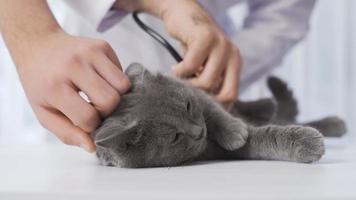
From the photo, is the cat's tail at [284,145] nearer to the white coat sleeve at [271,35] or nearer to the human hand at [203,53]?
the human hand at [203,53]

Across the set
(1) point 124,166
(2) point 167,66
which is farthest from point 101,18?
(1) point 124,166

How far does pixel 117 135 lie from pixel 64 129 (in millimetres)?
110

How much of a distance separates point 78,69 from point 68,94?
0.04m

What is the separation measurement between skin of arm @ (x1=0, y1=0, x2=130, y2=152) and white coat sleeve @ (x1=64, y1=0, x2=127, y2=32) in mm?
283

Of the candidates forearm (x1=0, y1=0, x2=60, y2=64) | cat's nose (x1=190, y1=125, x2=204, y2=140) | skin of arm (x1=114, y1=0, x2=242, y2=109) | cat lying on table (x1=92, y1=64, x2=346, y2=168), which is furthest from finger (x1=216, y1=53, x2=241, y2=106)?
forearm (x1=0, y1=0, x2=60, y2=64)

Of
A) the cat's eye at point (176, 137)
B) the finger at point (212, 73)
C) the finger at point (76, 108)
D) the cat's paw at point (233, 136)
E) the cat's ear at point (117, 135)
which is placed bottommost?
the finger at point (212, 73)

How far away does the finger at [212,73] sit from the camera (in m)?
1.08

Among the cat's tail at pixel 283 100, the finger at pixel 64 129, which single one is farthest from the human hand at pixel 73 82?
the cat's tail at pixel 283 100

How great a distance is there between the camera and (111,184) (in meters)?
0.62

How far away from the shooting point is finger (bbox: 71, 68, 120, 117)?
782 mm

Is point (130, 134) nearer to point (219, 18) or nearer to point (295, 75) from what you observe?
point (219, 18)

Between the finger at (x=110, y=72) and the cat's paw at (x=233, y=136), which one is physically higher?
the finger at (x=110, y=72)

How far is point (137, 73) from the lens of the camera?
897mm

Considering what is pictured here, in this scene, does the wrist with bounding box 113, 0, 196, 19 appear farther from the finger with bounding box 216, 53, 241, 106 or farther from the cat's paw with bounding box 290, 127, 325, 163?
the cat's paw with bounding box 290, 127, 325, 163
